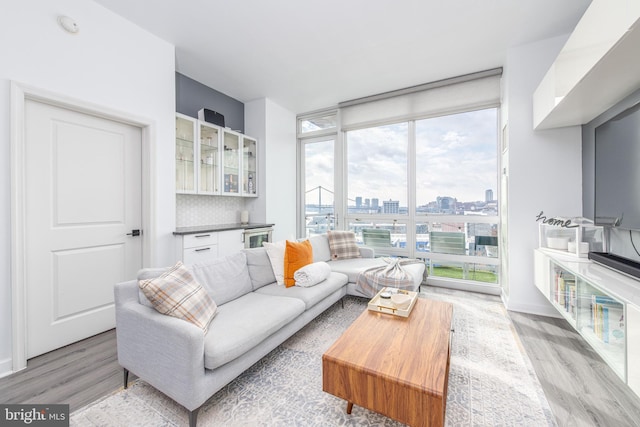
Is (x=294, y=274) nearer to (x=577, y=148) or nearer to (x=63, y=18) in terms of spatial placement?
(x=63, y=18)

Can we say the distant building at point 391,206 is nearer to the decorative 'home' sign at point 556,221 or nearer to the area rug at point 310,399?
the decorative 'home' sign at point 556,221

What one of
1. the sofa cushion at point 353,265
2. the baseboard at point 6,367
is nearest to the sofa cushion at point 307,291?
the sofa cushion at point 353,265

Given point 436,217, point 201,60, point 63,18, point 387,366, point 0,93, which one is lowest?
point 387,366

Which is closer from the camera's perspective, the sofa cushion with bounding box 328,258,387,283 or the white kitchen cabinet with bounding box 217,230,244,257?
the sofa cushion with bounding box 328,258,387,283

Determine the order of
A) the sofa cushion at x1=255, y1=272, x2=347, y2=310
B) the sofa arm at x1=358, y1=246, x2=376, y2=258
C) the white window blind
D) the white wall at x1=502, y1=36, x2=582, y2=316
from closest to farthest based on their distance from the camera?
the sofa cushion at x1=255, y1=272, x2=347, y2=310 < the white wall at x1=502, y1=36, x2=582, y2=316 < the white window blind < the sofa arm at x1=358, y1=246, x2=376, y2=258

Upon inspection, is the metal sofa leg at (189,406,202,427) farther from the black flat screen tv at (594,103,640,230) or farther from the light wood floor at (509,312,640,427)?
the black flat screen tv at (594,103,640,230)

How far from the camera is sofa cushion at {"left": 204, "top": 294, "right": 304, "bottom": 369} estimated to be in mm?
1411

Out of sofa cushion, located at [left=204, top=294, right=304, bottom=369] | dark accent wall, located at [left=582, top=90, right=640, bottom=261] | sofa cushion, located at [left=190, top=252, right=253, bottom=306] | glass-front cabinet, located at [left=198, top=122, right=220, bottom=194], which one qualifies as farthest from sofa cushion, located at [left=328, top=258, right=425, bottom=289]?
glass-front cabinet, located at [left=198, top=122, right=220, bottom=194]

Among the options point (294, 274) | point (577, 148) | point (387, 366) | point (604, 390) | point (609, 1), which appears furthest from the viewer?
point (577, 148)

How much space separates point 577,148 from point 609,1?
1652mm

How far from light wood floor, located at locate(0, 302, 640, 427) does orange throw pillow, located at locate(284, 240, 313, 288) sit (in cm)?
131

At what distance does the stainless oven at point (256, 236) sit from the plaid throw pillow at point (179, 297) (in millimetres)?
2038

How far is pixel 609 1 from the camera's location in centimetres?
145

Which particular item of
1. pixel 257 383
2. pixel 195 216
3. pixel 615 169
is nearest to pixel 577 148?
pixel 615 169
